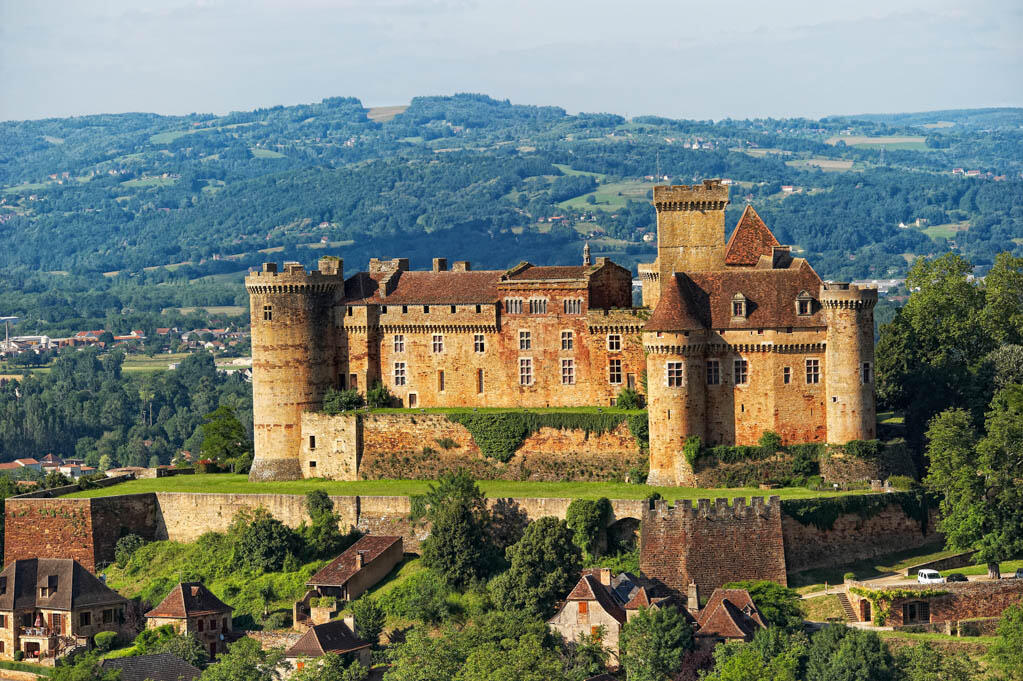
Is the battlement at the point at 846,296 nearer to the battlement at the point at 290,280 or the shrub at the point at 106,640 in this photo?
the battlement at the point at 290,280

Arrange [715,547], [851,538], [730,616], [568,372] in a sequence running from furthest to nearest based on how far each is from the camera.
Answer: [568,372] < [851,538] < [715,547] < [730,616]

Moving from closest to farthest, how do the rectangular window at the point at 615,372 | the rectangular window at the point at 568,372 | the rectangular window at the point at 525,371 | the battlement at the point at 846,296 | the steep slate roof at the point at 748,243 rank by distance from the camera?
the battlement at the point at 846,296
the rectangular window at the point at 615,372
the steep slate roof at the point at 748,243
the rectangular window at the point at 568,372
the rectangular window at the point at 525,371

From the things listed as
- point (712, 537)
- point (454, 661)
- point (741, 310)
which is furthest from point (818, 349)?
point (454, 661)

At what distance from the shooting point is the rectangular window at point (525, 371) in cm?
7262

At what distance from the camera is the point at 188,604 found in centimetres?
6506

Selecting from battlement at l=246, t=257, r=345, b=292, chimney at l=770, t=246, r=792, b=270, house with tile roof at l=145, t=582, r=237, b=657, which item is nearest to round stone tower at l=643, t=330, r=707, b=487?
chimney at l=770, t=246, r=792, b=270

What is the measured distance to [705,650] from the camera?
57.1m

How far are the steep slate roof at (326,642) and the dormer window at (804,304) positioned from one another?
20.3 meters

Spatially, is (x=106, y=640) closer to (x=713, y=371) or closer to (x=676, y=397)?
(x=676, y=397)

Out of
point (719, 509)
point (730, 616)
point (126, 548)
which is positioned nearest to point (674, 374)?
point (719, 509)

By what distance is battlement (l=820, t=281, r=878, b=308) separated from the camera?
65562 mm

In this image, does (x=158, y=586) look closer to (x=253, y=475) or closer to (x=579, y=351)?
(x=253, y=475)

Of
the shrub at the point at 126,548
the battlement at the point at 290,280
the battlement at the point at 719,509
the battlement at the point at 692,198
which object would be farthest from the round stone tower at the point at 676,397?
the shrub at the point at 126,548

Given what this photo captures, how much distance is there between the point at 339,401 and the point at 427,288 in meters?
6.06
